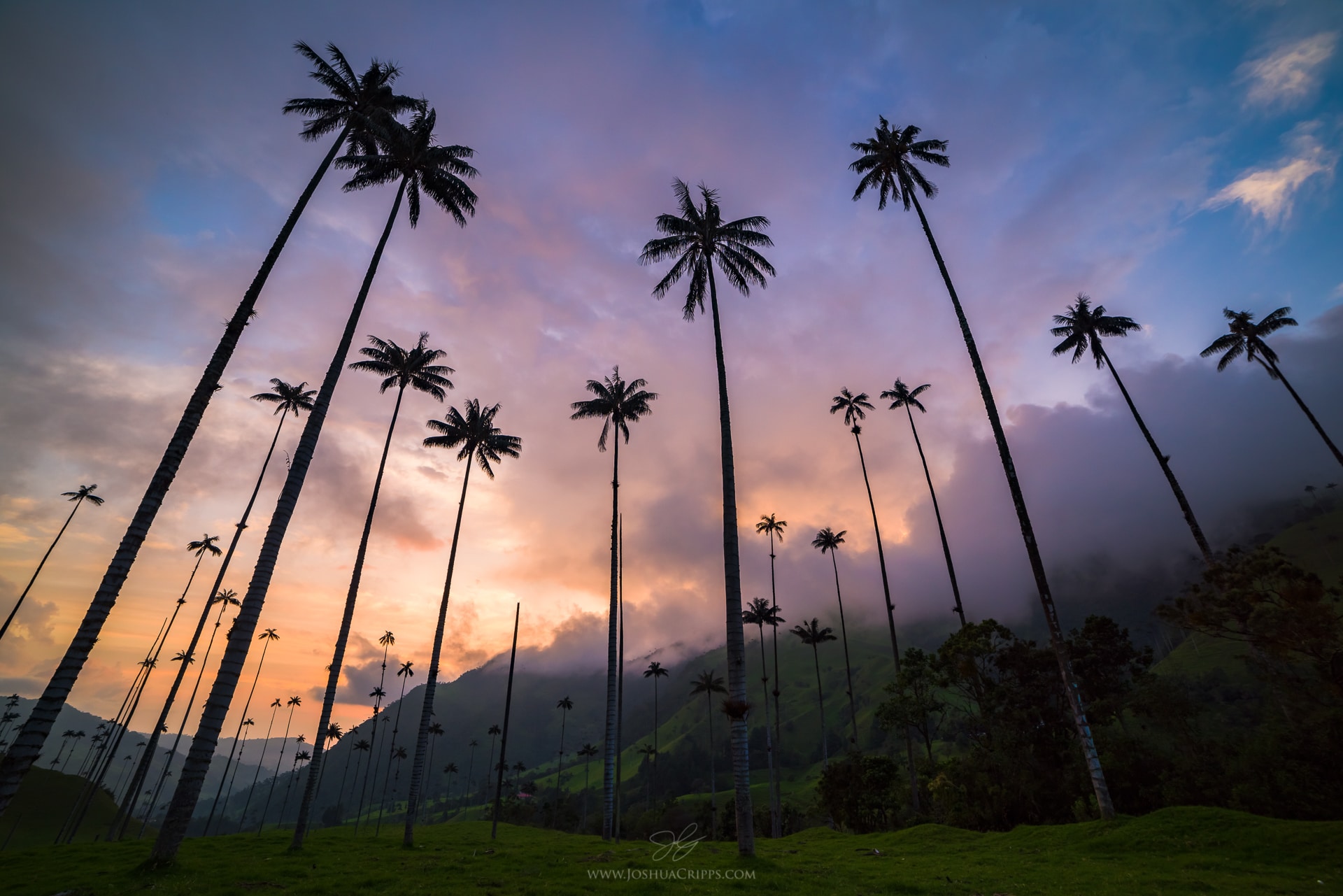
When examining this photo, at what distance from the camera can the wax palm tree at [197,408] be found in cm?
1291

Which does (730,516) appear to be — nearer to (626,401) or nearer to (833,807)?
(626,401)

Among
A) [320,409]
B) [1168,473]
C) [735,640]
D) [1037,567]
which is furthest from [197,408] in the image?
[1168,473]

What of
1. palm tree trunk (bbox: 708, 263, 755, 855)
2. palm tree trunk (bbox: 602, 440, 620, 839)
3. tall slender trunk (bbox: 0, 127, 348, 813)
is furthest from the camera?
palm tree trunk (bbox: 602, 440, 620, 839)

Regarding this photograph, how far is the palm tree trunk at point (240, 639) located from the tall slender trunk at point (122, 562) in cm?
307

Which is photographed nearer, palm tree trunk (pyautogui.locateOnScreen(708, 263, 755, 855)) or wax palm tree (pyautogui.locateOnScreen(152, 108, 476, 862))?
wax palm tree (pyautogui.locateOnScreen(152, 108, 476, 862))

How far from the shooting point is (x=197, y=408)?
1702 cm

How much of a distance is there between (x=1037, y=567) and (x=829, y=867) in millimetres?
18200

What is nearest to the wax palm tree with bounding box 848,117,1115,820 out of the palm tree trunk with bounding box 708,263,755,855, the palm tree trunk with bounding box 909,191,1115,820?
the palm tree trunk with bounding box 909,191,1115,820

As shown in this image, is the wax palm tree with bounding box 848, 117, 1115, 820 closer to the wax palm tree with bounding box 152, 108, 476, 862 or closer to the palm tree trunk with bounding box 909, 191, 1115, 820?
the palm tree trunk with bounding box 909, 191, 1115, 820

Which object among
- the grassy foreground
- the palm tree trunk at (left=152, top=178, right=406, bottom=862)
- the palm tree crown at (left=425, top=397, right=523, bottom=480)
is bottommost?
the grassy foreground

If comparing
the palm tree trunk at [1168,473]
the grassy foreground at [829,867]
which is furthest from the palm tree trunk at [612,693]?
the palm tree trunk at [1168,473]

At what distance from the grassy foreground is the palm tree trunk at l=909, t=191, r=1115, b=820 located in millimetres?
2115

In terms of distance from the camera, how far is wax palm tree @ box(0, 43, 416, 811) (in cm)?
1291

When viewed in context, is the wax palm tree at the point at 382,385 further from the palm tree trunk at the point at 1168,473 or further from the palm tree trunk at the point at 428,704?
the palm tree trunk at the point at 1168,473
